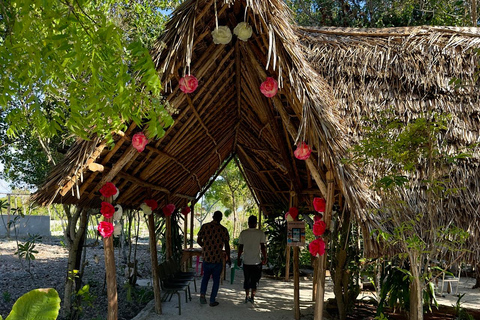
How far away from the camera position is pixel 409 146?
3641 mm

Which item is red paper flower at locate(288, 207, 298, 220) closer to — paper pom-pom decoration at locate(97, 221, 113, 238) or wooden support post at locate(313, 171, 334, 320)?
wooden support post at locate(313, 171, 334, 320)

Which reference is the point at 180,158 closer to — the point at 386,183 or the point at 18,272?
the point at 386,183

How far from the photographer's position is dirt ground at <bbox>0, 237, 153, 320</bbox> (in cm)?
625

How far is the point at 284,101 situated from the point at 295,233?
1.87m

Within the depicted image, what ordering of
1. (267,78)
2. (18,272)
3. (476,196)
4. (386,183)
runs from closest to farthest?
(386,183)
(267,78)
(476,196)
(18,272)

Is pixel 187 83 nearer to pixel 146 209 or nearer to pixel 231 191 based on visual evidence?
pixel 146 209

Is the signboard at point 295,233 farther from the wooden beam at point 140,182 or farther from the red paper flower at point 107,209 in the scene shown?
the red paper flower at point 107,209

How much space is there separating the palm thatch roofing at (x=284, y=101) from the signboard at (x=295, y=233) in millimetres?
653

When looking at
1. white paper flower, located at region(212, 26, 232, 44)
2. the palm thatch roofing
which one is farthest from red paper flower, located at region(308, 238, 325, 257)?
white paper flower, located at region(212, 26, 232, 44)

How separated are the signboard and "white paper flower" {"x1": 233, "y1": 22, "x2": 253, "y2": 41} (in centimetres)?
274

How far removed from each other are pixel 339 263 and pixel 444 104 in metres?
2.34

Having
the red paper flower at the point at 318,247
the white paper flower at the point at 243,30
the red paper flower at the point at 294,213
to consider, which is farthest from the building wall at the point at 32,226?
the white paper flower at the point at 243,30

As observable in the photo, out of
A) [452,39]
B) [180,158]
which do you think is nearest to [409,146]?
[452,39]

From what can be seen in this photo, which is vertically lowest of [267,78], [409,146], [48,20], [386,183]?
[386,183]
